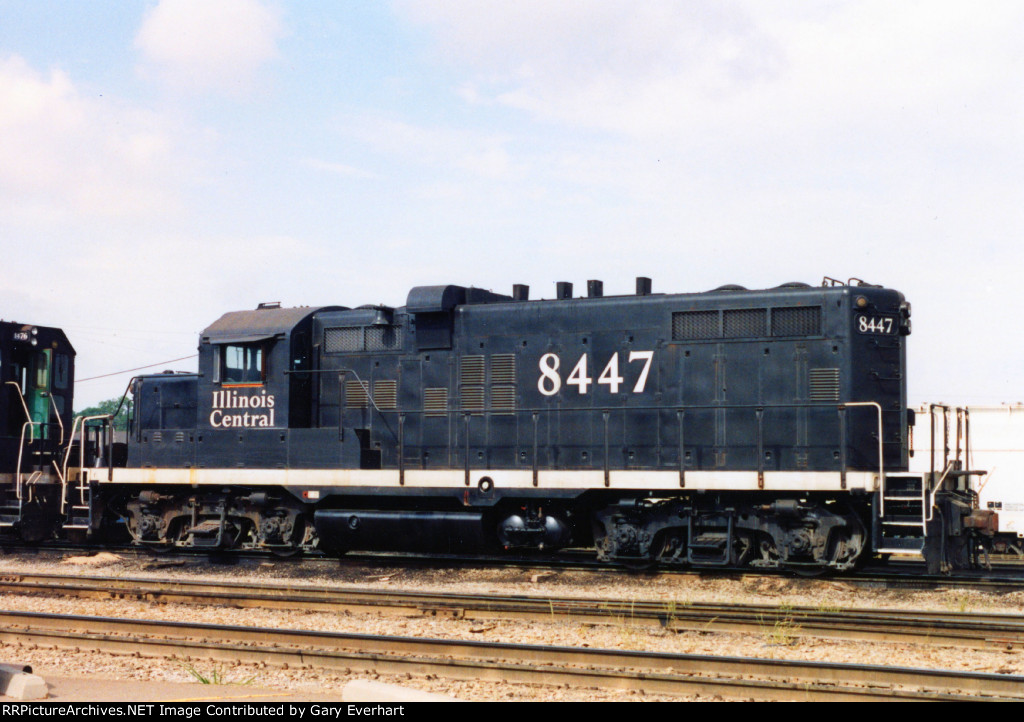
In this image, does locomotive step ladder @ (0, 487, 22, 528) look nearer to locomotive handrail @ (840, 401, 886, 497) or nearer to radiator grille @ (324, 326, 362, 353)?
radiator grille @ (324, 326, 362, 353)

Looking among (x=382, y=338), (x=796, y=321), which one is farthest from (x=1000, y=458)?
(x=382, y=338)

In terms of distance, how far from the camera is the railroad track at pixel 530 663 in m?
7.30

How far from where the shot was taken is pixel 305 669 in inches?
338

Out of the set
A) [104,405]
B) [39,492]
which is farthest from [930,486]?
[104,405]

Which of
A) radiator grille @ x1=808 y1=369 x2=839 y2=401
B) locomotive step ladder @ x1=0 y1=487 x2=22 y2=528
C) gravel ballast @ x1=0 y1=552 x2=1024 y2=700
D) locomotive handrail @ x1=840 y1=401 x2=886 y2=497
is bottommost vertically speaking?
gravel ballast @ x1=0 y1=552 x2=1024 y2=700

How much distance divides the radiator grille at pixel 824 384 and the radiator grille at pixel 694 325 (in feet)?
4.31

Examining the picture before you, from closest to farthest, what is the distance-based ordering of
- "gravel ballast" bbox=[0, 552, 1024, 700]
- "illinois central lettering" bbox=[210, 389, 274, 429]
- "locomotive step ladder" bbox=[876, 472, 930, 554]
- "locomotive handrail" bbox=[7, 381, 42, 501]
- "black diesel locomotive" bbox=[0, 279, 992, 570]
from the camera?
"gravel ballast" bbox=[0, 552, 1024, 700] < "locomotive step ladder" bbox=[876, 472, 930, 554] < "black diesel locomotive" bbox=[0, 279, 992, 570] < "illinois central lettering" bbox=[210, 389, 274, 429] < "locomotive handrail" bbox=[7, 381, 42, 501]

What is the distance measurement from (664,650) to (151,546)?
33.8ft

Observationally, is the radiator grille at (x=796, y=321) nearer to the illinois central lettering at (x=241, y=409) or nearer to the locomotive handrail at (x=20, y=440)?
the illinois central lettering at (x=241, y=409)

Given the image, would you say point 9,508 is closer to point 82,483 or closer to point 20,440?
point 20,440

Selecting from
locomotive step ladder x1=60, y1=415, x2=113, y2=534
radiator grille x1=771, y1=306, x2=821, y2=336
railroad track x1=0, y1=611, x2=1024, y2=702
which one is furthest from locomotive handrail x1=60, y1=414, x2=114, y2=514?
radiator grille x1=771, y1=306, x2=821, y2=336

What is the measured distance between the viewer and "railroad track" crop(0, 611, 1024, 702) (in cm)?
730

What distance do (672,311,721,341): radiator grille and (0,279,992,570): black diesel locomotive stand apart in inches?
1.1

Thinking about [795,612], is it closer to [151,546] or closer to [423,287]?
[423,287]
